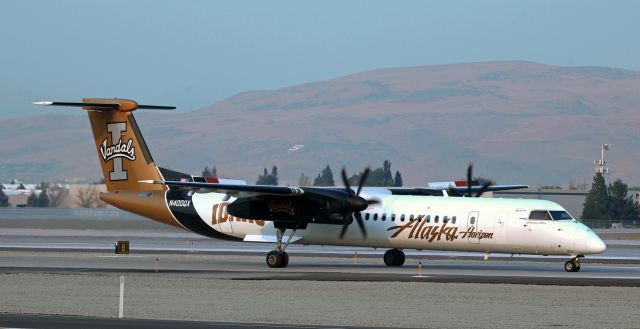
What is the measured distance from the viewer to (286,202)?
3909 cm

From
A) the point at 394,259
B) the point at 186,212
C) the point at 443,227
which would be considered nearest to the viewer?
the point at 443,227

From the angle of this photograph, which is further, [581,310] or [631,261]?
[631,261]

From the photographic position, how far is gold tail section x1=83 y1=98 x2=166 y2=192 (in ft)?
136

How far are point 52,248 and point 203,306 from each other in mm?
29000

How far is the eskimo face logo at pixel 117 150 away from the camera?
41.4 metres

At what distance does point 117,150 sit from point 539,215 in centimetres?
1545

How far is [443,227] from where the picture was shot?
3791cm

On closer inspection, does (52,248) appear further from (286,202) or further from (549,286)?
(549,286)

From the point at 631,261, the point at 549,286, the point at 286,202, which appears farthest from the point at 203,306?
the point at 631,261

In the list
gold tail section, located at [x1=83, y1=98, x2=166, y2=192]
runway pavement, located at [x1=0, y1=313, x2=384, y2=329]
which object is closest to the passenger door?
gold tail section, located at [x1=83, y1=98, x2=166, y2=192]

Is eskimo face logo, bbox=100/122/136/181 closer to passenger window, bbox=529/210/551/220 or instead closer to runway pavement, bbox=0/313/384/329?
passenger window, bbox=529/210/551/220

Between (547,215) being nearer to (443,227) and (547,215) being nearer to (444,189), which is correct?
(443,227)

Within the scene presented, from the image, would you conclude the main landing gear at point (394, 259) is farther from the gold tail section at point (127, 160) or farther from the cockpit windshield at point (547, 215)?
the gold tail section at point (127, 160)

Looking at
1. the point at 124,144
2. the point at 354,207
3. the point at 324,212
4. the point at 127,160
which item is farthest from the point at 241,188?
the point at 124,144
